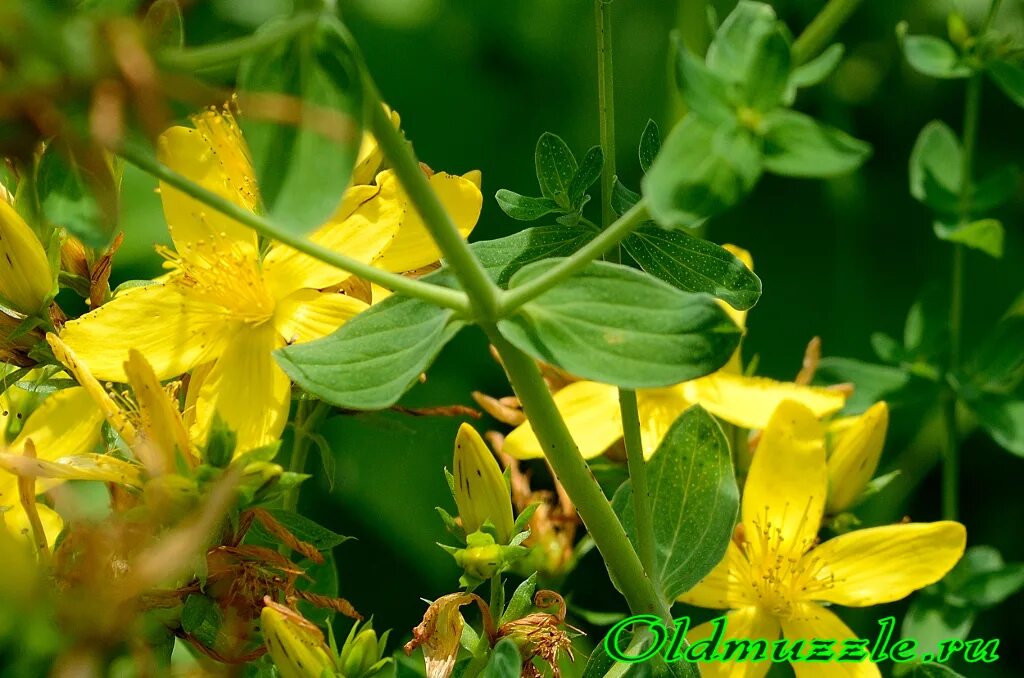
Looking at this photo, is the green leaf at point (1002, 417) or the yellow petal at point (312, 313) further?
the green leaf at point (1002, 417)

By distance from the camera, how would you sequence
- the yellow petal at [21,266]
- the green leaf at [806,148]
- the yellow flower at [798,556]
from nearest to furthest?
1. the green leaf at [806,148]
2. the yellow petal at [21,266]
3. the yellow flower at [798,556]

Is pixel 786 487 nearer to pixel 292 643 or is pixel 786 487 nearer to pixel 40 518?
pixel 292 643

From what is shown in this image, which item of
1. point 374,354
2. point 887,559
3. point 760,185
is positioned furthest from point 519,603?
point 760,185

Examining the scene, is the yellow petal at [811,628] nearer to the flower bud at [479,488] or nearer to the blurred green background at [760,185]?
the flower bud at [479,488]

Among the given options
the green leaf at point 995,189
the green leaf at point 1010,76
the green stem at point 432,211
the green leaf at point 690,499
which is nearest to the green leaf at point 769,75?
the green stem at point 432,211

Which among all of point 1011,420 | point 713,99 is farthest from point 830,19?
point 1011,420
